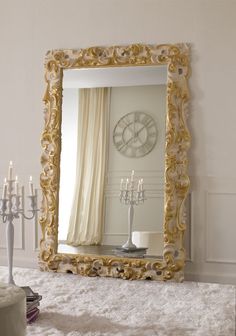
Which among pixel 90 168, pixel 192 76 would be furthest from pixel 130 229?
pixel 192 76

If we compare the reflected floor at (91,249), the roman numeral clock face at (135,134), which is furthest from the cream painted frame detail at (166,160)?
the roman numeral clock face at (135,134)

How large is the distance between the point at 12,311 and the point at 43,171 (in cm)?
231

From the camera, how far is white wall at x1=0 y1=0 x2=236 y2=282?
3.97 m

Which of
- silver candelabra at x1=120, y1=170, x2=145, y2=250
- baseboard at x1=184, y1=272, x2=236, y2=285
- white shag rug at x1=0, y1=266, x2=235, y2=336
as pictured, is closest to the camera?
white shag rug at x1=0, y1=266, x2=235, y2=336

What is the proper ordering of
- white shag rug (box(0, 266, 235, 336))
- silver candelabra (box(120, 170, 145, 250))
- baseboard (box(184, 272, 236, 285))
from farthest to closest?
silver candelabra (box(120, 170, 145, 250)) → baseboard (box(184, 272, 236, 285)) → white shag rug (box(0, 266, 235, 336))

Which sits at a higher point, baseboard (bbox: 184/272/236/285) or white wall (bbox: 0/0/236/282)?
white wall (bbox: 0/0/236/282)

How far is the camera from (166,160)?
158 inches

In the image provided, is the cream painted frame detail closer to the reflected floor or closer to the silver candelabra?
the reflected floor

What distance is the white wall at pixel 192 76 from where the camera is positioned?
13.0 feet

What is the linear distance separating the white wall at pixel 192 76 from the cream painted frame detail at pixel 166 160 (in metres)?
0.11

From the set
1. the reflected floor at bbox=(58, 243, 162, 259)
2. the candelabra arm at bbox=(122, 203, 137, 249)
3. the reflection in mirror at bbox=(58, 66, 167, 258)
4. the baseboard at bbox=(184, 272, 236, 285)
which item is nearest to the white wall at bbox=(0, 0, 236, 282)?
the baseboard at bbox=(184, 272, 236, 285)

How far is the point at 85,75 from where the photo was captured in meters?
4.26

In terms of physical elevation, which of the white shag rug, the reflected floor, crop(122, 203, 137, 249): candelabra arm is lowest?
the white shag rug

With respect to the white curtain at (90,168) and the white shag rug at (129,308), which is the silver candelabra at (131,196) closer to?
the white curtain at (90,168)
